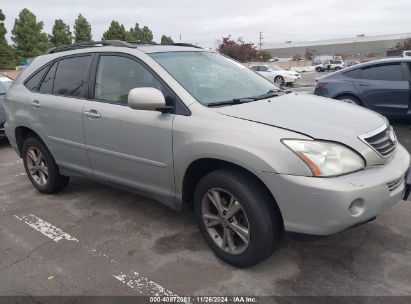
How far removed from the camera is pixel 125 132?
11.3 feet

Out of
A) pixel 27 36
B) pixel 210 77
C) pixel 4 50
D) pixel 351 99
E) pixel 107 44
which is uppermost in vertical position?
pixel 27 36

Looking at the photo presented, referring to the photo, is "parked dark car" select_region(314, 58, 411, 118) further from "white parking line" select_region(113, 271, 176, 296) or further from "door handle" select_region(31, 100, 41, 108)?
"white parking line" select_region(113, 271, 176, 296)

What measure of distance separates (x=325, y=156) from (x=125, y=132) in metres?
1.76

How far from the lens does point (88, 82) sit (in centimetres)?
390

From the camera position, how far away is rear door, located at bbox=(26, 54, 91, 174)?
13.0ft

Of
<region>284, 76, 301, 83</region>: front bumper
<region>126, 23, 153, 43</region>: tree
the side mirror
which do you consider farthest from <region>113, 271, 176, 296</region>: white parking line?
<region>126, 23, 153, 43</region>: tree

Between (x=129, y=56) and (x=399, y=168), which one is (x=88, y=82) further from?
(x=399, y=168)

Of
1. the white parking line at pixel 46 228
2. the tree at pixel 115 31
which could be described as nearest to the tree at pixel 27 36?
→ the tree at pixel 115 31

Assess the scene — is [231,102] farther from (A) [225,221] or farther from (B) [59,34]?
(B) [59,34]

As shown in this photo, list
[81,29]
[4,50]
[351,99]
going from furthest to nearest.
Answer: [81,29]
[4,50]
[351,99]

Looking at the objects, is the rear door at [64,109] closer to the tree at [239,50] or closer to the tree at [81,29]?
the tree at [81,29]

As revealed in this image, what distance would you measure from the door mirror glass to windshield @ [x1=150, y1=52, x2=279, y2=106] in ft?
0.92

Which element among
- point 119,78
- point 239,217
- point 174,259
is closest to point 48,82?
point 119,78

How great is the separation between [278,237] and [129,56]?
2082 millimetres
